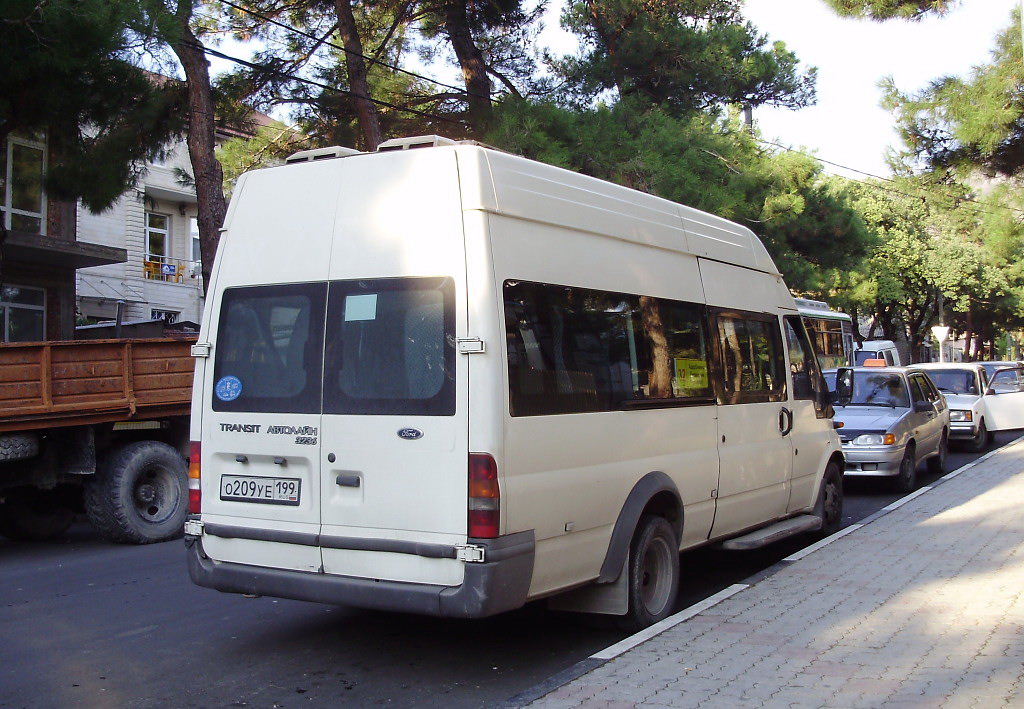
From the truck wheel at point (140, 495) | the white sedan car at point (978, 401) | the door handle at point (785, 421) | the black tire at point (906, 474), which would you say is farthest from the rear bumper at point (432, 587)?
the white sedan car at point (978, 401)

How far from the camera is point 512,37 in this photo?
740 inches

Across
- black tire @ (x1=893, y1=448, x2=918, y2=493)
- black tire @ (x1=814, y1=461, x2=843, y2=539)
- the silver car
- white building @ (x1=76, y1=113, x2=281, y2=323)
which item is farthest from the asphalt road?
white building @ (x1=76, y1=113, x2=281, y2=323)

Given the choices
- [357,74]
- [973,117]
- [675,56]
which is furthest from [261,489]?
[675,56]

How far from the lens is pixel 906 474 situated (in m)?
12.5

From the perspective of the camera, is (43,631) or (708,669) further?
(43,631)

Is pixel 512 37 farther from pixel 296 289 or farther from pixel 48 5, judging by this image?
pixel 296 289

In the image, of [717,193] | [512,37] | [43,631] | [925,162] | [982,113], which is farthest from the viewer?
[512,37]

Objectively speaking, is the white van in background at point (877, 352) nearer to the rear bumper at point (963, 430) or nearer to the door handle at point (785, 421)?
the rear bumper at point (963, 430)

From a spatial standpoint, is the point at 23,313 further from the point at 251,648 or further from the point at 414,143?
the point at 414,143

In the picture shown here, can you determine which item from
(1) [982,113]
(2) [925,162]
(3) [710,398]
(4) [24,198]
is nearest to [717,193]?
(2) [925,162]

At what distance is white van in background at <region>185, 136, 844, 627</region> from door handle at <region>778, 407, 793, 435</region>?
1783 millimetres

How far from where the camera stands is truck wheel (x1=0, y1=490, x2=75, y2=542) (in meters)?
10.2

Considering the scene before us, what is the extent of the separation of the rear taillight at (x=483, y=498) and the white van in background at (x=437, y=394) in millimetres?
10

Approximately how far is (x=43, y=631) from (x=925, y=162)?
1256 cm
